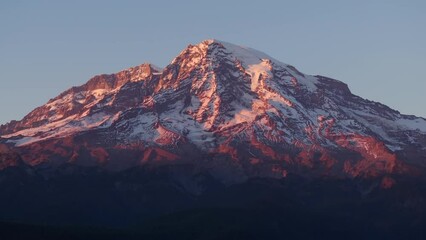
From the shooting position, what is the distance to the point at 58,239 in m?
199

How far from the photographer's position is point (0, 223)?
19675 centimetres

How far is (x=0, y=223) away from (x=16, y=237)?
6863 mm

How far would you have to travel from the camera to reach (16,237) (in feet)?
628

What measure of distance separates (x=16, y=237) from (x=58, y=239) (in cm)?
1008

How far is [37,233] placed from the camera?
653 ft

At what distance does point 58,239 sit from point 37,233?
3919 millimetres

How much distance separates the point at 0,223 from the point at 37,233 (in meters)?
6.93

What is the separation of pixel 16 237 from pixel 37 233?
8003 mm
